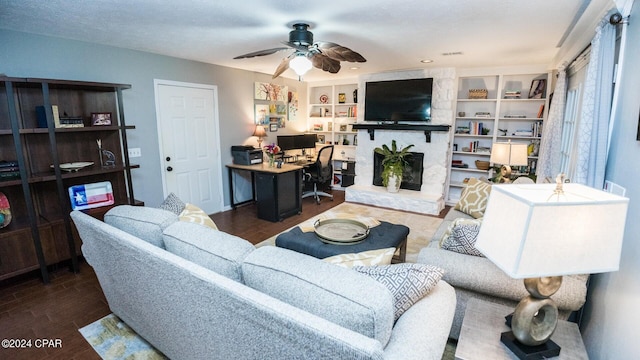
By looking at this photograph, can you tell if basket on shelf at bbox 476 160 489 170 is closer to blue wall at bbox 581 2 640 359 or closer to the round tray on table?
the round tray on table

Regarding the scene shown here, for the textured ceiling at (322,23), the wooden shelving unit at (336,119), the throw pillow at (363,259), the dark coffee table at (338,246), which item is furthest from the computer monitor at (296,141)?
the throw pillow at (363,259)

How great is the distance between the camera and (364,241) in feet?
8.02

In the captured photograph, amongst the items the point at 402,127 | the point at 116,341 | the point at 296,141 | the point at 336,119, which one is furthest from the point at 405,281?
the point at 336,119

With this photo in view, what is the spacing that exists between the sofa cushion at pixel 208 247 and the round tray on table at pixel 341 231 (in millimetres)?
999

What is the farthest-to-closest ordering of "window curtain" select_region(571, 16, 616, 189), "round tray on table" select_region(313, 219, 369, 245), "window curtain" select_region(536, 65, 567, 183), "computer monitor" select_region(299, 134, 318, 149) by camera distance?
"computer monitor" select_region(299, 134, 318, 149), "window curtain" select_region(536, 65, 567, 183), "round tray on table" select_region(313, 219, 369, 245), "window curtain" select_region(571, 16, 616, 189)

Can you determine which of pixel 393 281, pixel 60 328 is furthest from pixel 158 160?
pixel 393 281

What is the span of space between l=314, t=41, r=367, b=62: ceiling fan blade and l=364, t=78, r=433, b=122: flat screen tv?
2.39 m

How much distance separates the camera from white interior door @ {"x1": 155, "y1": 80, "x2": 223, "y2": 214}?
4.01 m

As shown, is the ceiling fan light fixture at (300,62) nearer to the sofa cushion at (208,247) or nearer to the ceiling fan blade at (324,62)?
the ceiling fan blade at (324,62)

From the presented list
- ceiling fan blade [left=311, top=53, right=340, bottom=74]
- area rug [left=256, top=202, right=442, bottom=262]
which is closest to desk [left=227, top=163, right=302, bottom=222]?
area rug [left=256, top=202, right=442, bottom=262]

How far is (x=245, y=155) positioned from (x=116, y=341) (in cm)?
310

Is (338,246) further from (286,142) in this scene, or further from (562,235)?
(286,142)

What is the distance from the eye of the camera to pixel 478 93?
4852 mm

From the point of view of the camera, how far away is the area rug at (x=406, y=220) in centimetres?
351
